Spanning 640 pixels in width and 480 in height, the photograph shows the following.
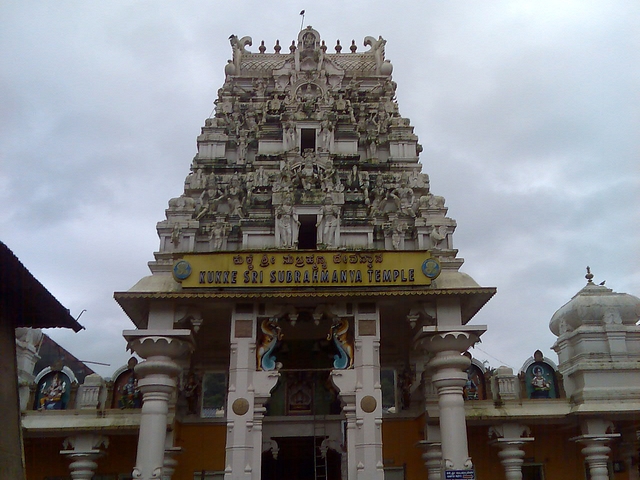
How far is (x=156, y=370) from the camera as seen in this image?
681 inches

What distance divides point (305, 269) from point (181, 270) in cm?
352

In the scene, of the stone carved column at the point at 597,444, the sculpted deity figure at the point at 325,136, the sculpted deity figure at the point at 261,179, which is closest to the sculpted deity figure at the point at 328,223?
the sculpted deity figure at the point at 261,179

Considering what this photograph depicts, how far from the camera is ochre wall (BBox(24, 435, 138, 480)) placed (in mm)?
20891

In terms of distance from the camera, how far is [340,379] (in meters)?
17.5

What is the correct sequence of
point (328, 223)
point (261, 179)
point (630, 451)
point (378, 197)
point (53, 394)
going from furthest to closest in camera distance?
1. point (261, 179)
2. point (378, 197)
3. point (53, 394)
4. point (630, 451)
5. point (328, 223)

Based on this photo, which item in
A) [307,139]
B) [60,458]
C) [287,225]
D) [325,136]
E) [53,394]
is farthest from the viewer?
[307,139]

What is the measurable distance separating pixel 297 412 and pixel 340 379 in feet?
15.1

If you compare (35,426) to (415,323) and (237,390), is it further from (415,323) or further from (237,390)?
(415,323)

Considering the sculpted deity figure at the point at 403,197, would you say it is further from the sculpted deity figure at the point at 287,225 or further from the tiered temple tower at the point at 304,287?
the sculpted deity figure at the point at 287,225

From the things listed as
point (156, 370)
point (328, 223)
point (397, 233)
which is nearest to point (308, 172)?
point (328, 223)

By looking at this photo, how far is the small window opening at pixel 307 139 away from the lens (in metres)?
23.7

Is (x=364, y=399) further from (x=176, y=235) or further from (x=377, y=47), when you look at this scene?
(x=377, y=47)

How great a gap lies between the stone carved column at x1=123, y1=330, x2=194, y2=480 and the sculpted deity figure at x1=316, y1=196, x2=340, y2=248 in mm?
5426

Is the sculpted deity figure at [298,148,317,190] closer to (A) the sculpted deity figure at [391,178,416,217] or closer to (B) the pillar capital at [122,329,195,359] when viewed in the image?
(A) the sculpted deity figure at [391,178,416,217]
